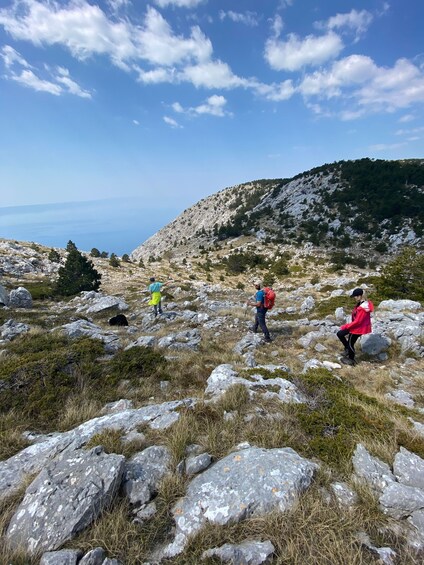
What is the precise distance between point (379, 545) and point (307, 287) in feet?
67.9

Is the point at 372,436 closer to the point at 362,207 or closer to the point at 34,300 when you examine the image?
the point at 34,300

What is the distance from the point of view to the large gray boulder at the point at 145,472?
3.27m

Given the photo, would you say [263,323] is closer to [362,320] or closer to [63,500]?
[362,320]

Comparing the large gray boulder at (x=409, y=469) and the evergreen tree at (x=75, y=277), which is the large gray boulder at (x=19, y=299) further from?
the large gray boulder at (x=409, y=469)

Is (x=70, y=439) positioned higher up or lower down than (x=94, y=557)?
lower down

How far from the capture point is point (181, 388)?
21.8ft

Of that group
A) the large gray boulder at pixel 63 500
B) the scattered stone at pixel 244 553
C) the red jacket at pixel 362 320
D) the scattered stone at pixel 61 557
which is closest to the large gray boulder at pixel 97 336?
the large gray boulder at pixel 63 500

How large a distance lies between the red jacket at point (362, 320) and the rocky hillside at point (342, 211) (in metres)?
35.7

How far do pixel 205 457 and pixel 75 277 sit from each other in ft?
75.8

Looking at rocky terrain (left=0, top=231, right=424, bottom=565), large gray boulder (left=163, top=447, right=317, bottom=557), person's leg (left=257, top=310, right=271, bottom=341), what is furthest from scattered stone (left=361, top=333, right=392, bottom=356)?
large gray boulder (left=163, top=447, right=317, bottom=557)

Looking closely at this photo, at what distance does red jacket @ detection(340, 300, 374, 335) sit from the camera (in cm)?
813

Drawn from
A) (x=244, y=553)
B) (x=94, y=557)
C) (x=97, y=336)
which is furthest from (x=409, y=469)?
(x=97, y=336)

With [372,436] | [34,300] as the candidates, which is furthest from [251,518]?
[34,300]

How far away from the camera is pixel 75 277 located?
23781mm
